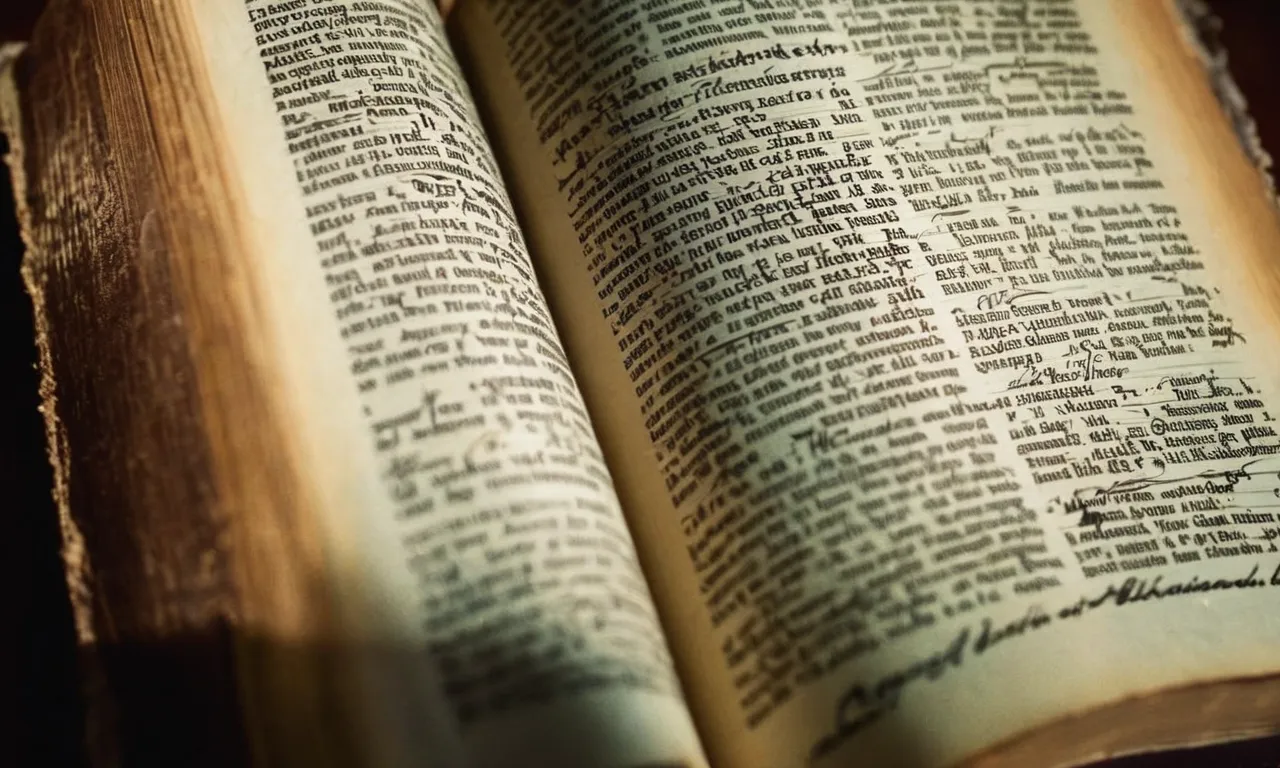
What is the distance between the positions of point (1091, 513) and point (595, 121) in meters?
0.35

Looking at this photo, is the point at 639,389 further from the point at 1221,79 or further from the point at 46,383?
the point at 1221,79

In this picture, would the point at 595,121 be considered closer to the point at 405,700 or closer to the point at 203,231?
the point at 203,231

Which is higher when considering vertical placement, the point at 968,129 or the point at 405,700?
the point at 968,129

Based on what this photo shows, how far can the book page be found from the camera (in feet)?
1.38

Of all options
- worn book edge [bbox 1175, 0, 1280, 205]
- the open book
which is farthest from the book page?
worn book edge [bbox 1175, 0, 1280, 205]

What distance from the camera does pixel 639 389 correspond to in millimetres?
536

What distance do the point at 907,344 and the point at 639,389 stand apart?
0.15 m

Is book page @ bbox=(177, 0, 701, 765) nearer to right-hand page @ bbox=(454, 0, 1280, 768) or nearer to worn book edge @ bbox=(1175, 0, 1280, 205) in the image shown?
right-hand page @ bbox=(454, 0, 1280, 768)

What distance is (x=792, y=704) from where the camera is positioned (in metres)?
0.46

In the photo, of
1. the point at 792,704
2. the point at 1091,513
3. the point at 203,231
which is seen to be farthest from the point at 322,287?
the point at 1091,513

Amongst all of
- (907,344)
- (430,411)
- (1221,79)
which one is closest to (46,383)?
(430,411)

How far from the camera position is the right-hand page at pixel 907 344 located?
468 millimetres

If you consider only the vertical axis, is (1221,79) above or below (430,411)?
above

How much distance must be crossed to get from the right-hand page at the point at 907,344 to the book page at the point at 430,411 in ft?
0.17
